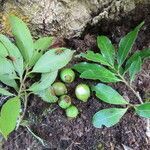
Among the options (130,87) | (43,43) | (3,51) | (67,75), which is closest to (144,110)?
(130,87)

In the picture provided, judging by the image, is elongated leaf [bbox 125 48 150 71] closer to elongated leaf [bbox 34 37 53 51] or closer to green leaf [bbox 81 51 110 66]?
green leaf [bbox 81 51 110 66]

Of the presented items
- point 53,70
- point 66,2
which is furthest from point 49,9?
point 53,70

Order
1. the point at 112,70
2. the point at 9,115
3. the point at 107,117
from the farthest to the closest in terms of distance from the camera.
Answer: the point at 112,70 < the point at 107,117 < the point at 9,115

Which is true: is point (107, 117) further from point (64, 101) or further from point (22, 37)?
point (22, 37)

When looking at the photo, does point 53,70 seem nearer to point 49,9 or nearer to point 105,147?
point 49,9

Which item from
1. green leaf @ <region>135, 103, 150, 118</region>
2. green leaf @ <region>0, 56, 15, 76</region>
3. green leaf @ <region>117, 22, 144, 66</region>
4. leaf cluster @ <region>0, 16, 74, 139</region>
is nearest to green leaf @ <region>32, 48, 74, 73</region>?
leaf cluster @ <region>0, 16, 74, 139</region>

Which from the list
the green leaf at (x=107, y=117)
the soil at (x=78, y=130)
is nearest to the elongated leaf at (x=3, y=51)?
the soil at (x=78, y=130)
